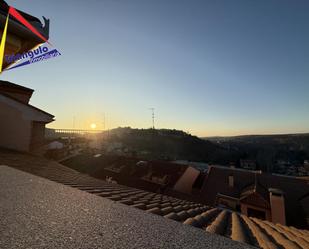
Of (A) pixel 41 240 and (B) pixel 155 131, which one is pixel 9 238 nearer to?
(A) pixel 41 240

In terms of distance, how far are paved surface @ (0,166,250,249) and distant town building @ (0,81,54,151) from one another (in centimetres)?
580

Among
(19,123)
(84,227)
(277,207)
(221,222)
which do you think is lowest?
(277,207)

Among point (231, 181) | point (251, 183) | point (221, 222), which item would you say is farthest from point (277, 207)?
point (221, 222)

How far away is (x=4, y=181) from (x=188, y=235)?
9.54 feet

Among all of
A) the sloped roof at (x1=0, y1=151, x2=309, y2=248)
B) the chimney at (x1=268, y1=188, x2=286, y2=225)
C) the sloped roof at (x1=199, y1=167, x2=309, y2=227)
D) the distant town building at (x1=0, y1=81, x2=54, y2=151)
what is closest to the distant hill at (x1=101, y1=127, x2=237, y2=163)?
the sloped roof at (x1=199, y1=167, x2=309, y2=227)

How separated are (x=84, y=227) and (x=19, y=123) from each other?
7.14 metres

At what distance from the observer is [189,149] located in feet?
254

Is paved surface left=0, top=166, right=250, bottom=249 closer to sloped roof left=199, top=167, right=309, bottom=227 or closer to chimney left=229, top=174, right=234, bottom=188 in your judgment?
sloped roof left=199, top=167, right=309, bottom=227

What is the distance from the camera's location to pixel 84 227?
160 centimetres

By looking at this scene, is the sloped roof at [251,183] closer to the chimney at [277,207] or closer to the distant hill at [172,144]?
the chimney at [277,207]

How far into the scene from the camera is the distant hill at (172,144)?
226 ft

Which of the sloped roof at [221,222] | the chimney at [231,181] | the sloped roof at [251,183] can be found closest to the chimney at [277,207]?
the sloped roof at [251,183]

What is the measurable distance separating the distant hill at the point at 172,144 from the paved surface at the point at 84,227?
209 ft

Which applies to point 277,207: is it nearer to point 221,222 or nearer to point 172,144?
point 221,222
